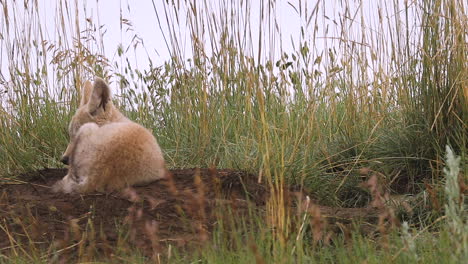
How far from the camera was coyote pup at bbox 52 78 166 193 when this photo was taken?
3.87m

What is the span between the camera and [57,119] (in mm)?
6094

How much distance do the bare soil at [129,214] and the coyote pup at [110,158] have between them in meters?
0.08

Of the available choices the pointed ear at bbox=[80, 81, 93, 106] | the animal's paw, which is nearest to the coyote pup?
the animal's paw

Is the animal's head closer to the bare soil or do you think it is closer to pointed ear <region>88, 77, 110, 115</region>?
pointed ear <region>88, 77, 110, 115</region>

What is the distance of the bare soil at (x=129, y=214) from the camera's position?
3367mm

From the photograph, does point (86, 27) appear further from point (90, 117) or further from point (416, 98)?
point (416, 98)

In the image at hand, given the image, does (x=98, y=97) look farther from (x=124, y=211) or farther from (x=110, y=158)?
(x=124, y=211)

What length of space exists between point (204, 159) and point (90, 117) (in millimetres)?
1188

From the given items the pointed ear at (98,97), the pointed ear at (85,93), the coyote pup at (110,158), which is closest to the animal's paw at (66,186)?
the coyote pup at (110,158)

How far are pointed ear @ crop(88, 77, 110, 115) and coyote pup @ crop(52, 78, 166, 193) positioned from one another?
1 cm

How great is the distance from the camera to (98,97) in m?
4.36

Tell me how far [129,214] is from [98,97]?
1.09 m

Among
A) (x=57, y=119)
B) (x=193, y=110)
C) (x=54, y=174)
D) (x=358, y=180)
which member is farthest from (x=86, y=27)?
(x=358, y=180)

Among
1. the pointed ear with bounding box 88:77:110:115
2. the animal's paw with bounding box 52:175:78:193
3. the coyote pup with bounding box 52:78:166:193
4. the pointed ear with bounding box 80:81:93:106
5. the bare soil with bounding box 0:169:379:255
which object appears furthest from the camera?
the pointed ear with bounding box 80:81:93:106
